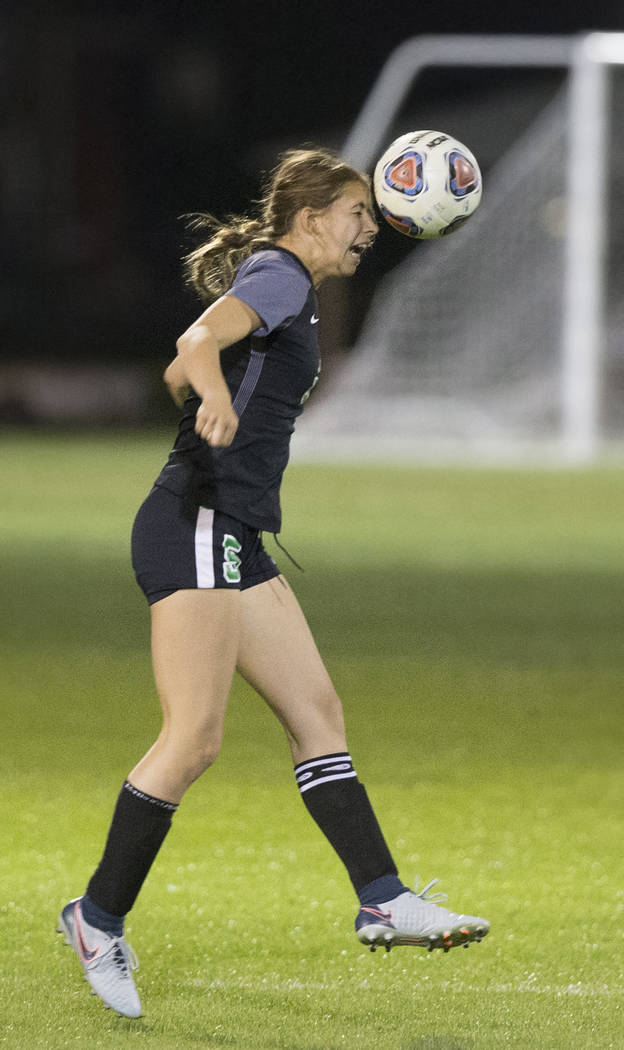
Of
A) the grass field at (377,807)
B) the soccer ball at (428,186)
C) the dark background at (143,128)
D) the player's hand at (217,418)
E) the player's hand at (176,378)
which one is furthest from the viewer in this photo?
the dark background at (143,128)

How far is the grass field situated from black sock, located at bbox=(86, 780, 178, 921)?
11.4 inches

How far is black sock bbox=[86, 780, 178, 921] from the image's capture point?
430 cm

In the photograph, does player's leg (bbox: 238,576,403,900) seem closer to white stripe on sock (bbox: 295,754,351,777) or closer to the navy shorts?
white stripe on sock (bbox: 295,754,351,777)

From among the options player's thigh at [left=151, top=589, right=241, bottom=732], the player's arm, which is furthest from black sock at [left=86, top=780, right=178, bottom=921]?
the player's arm

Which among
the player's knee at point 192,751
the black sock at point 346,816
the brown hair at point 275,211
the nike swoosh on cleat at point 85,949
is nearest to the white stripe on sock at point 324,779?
the black sock at point 346,816

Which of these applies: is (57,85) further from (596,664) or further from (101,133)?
(596,664)

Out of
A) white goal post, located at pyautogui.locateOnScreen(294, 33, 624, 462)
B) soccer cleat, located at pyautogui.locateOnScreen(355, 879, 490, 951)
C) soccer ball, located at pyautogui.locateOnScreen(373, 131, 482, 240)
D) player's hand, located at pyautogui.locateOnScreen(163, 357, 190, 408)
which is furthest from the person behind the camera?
white goal post, located at pyautogui.locateOnScreen(294, 33, 624, 462)

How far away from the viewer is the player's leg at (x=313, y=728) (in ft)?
14.6

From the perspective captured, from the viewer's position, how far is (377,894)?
4.37 meters

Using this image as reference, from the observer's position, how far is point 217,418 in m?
3.93

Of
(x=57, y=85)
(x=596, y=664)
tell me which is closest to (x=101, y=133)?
(x=57, y=85)

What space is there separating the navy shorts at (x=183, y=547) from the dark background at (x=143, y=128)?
3869cm

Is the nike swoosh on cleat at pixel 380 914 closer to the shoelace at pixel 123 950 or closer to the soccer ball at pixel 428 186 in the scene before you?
the shoelace at pixel 123 950

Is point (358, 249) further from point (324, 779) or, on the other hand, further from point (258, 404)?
point (324, 779)
